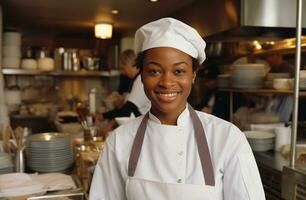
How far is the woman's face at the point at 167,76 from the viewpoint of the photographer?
2.85 feet

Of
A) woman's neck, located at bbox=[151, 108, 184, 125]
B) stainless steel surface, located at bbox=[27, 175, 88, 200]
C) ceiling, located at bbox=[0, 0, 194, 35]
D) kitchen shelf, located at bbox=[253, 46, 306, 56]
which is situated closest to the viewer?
woman's neck, located at bbox=[151, 108, 184, 125]

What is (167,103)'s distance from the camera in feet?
2.96

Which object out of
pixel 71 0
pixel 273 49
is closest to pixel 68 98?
pixel 71 0

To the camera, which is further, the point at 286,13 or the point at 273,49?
the point at 273,49

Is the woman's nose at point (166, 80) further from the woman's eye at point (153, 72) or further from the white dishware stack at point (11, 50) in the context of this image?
the white dishware stack at point (11, 50)

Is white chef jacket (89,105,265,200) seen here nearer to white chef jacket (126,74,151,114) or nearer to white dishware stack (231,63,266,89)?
white chef jacket (126,74,151,114)

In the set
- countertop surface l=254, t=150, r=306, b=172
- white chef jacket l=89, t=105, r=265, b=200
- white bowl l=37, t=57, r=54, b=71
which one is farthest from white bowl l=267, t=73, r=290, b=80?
white bowl l=37, t=57, r=54, b=71

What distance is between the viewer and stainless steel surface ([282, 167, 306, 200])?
1083 millimetres

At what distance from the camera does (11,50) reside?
424 centimetres

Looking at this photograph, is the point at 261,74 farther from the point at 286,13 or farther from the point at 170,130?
the point at 170,130

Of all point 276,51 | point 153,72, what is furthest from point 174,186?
point 276,51

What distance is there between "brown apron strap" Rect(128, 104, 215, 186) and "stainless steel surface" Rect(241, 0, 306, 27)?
164 centimetres

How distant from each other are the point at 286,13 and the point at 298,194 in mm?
1731

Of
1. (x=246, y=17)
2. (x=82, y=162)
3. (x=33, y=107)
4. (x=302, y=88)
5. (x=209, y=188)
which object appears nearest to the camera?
(x=209, y=188)
